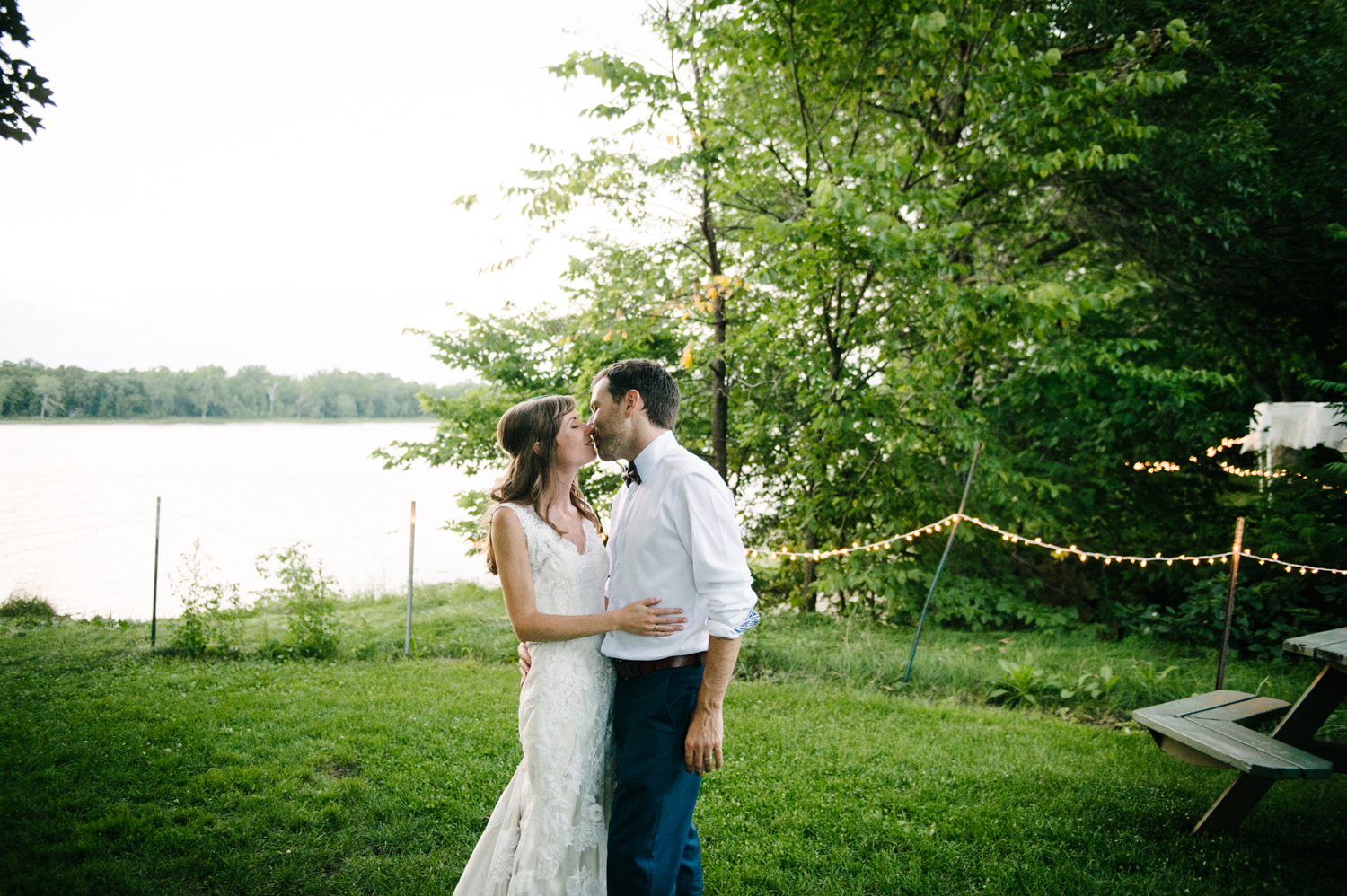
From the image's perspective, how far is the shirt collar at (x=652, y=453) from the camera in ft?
7.67

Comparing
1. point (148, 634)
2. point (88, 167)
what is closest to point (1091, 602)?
point (148, 634)

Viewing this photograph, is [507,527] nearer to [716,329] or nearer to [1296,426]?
[716,329]

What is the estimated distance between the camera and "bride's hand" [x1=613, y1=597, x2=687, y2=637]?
2166 mm

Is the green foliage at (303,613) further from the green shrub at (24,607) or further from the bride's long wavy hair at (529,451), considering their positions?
the bride's long wavy hair at (529,451)

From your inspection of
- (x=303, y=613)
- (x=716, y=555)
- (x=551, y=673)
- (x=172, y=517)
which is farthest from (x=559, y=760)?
(x=172, y=517)

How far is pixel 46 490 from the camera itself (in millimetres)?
14008

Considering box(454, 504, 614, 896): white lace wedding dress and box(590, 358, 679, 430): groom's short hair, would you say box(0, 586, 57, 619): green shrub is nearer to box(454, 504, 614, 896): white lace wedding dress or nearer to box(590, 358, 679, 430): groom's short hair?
box(454, 504, 614, 896): white lace wedding dress

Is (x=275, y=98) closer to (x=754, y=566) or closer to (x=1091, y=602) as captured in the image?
(x=754, y=566)

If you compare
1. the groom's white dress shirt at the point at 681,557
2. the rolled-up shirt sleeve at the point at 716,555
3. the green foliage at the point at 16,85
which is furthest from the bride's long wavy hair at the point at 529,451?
the green foliage at the point at 16,85

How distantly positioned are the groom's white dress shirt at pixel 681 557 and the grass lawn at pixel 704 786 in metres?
1.47

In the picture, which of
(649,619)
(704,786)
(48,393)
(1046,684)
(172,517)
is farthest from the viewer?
(172,517)

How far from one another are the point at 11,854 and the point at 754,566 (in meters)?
8.07

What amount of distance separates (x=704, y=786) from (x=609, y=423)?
246 centimetres

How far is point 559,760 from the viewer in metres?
2.40
